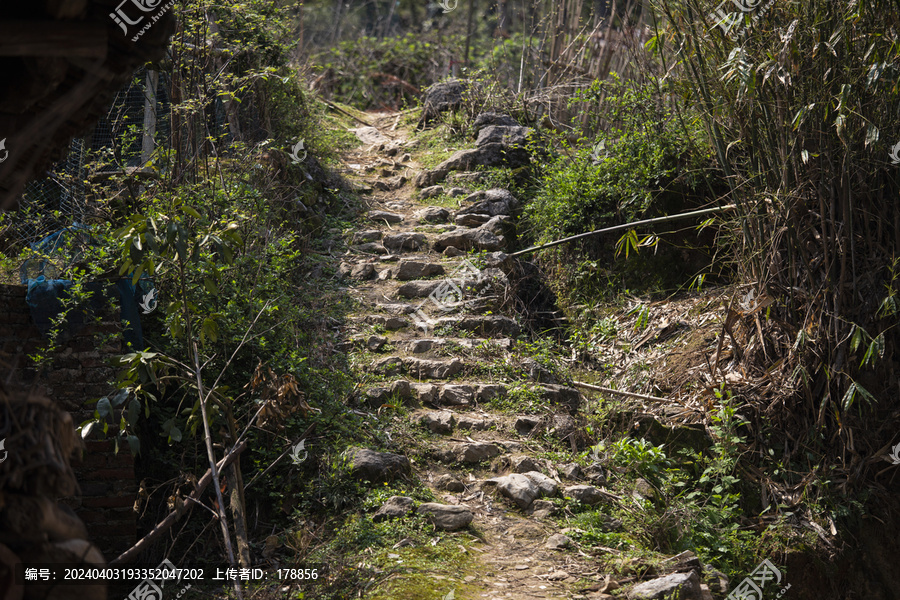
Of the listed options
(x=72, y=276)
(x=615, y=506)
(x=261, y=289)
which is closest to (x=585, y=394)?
(x=615, y=506)

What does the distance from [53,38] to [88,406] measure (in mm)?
2518

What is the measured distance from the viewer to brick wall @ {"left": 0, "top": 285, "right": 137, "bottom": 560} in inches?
130

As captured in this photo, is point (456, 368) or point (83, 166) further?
point (456, 368)

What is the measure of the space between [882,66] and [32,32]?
3730 millimetres

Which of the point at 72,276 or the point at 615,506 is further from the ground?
the point at 72,276

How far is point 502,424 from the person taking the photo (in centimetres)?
442

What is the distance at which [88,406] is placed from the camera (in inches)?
134

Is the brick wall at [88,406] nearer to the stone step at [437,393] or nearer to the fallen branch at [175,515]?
the fallen branch at [175,515]

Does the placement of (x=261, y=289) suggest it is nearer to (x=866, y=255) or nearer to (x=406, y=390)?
(x=406, y=390)

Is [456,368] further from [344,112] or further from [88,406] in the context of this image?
[344,112]

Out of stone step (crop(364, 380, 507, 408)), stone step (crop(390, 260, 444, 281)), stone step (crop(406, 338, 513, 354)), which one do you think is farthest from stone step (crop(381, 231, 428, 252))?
stone step (crop(364, 380, 507, 408))

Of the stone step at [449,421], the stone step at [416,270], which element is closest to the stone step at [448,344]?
the stone step at [449,421]

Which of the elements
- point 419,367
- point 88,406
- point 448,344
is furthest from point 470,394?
point 88,406

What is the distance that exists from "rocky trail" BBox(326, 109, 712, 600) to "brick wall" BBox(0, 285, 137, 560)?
1161 millimetres
